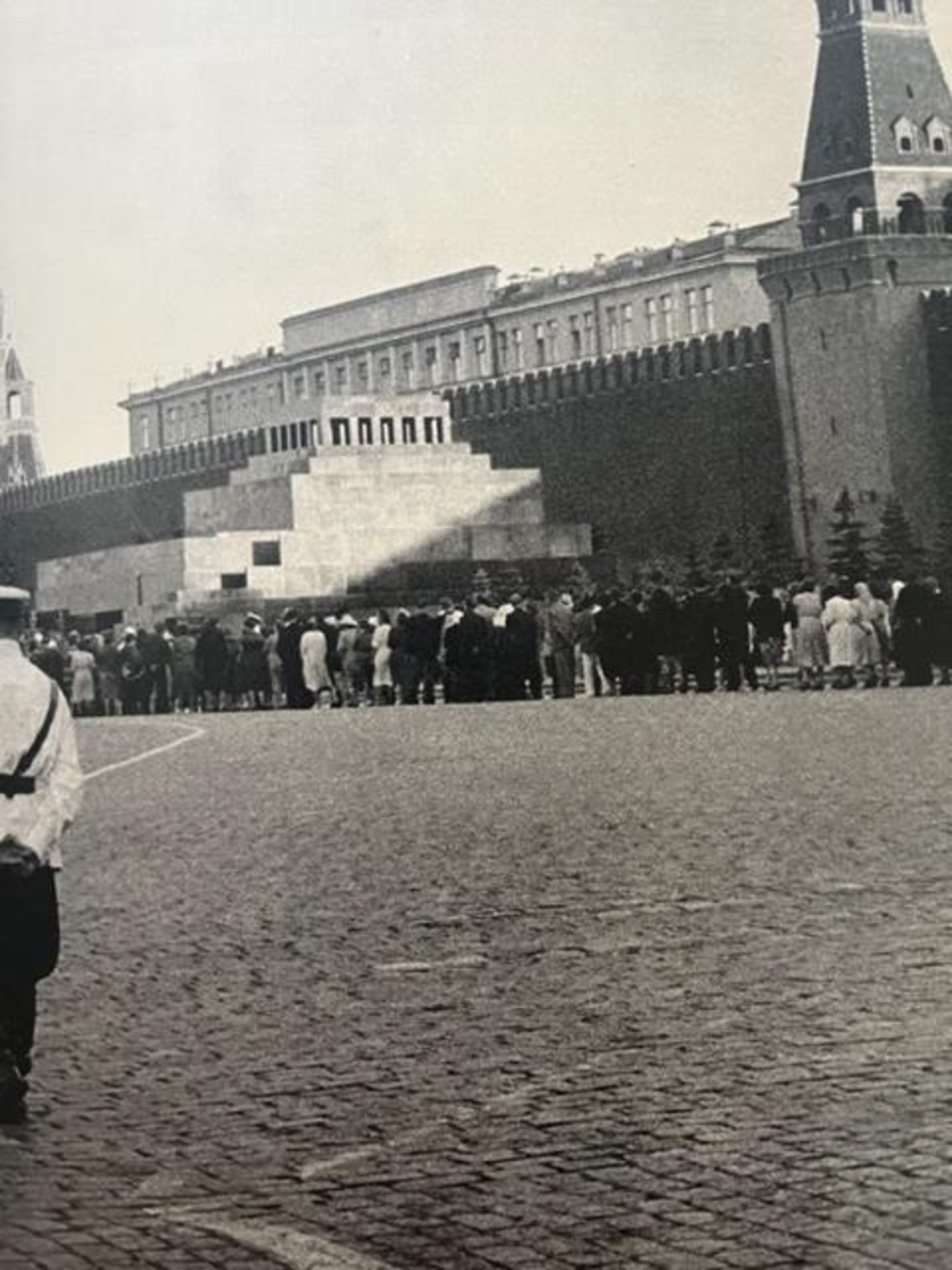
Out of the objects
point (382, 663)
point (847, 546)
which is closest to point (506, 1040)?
point (382, 663)

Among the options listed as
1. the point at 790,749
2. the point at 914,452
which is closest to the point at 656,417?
the point at 914,452

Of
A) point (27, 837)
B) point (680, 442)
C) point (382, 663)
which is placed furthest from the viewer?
point (680, 442)

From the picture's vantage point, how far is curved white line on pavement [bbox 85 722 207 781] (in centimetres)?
1619

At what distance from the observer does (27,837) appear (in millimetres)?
5254

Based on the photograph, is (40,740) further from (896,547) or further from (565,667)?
(896,547)

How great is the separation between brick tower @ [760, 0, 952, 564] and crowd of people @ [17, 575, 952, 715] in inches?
552

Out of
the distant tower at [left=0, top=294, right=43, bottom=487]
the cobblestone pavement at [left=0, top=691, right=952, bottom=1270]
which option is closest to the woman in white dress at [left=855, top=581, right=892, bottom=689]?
the distant tower at [left=0, top=294, right=43, bottom=487]

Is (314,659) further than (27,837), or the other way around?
(314,659)

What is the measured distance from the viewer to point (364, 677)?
26.9 meters

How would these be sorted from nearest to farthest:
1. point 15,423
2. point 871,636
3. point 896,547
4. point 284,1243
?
point 284,1243, point 871,636, point 896,547, point 15,423

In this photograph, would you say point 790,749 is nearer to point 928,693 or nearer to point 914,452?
point 928,693

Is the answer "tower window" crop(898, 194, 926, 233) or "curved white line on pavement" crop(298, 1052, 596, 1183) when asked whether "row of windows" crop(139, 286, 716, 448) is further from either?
"curved white line on pavement" crop(298, 1052, 596, 1183)

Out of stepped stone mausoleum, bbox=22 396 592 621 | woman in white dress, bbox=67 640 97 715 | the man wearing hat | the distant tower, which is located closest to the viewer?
the man wearing hat

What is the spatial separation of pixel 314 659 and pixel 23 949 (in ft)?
69.2
